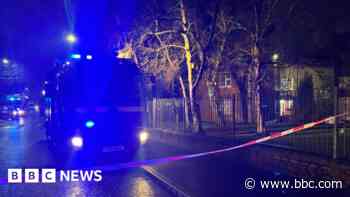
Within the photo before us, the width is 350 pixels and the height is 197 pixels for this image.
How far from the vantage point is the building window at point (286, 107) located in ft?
35.7

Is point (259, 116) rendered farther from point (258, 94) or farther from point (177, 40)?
point (177, 40)

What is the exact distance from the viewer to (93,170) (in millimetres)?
11031

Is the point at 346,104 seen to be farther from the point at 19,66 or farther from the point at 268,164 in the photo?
the point at 19,66

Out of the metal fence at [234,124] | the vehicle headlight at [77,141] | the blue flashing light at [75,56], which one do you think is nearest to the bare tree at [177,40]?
the metal fence at [234,124]

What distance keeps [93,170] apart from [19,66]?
2020 inches

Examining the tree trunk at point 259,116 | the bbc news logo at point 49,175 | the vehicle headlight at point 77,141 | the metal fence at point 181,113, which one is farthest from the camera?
the metal fence at point 181,113

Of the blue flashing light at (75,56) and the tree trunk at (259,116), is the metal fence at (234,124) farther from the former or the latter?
the blue flashing light at (75,56)

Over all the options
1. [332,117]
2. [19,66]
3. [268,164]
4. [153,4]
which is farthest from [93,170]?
[19,66]

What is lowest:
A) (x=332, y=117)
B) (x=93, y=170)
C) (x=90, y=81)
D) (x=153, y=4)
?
(x=93, y=170)

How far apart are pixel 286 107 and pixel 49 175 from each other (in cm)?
674

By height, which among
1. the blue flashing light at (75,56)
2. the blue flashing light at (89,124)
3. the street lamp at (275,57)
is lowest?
the blue flashing light at (89,124)

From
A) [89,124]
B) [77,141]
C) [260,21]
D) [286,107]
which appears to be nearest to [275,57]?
[260,21]

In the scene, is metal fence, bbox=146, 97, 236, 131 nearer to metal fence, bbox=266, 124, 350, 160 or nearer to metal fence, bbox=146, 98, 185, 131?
metal fence, bbox=146, 98, 185, 131

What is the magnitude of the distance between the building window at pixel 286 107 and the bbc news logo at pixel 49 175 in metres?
5.40
